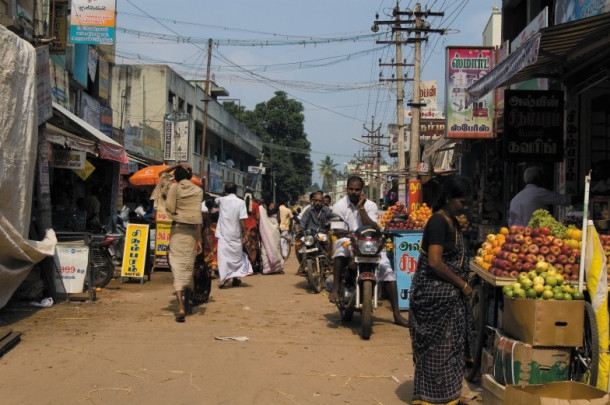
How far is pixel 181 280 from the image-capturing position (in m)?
8.10

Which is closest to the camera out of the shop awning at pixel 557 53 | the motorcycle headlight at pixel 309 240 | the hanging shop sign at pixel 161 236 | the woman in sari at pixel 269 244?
the shop awning at pixel 557 53

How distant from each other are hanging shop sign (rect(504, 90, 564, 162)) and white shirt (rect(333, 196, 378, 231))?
2.79m

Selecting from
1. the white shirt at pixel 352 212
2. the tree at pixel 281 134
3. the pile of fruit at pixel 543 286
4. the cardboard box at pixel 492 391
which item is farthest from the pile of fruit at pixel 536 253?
the tree at pixel 281 134

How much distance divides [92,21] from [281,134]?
184 feet

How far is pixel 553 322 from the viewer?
13.7ft

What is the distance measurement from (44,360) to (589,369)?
15.3 ft

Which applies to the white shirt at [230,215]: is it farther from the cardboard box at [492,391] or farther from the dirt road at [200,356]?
the cardboard box at [492,391]

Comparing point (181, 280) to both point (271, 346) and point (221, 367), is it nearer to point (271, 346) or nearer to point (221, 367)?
point (271, 346)

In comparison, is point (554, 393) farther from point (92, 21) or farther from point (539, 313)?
point (92, 21)

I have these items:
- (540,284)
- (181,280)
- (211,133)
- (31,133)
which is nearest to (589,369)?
(540,284)

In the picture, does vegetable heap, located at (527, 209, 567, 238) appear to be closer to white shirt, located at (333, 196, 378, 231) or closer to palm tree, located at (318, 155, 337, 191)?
white shirt, located at (333, 196, 378, 231)

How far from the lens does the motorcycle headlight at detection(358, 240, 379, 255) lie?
276 inches

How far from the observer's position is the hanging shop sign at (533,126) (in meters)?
9.16

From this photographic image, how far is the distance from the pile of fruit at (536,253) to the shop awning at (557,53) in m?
1.74
